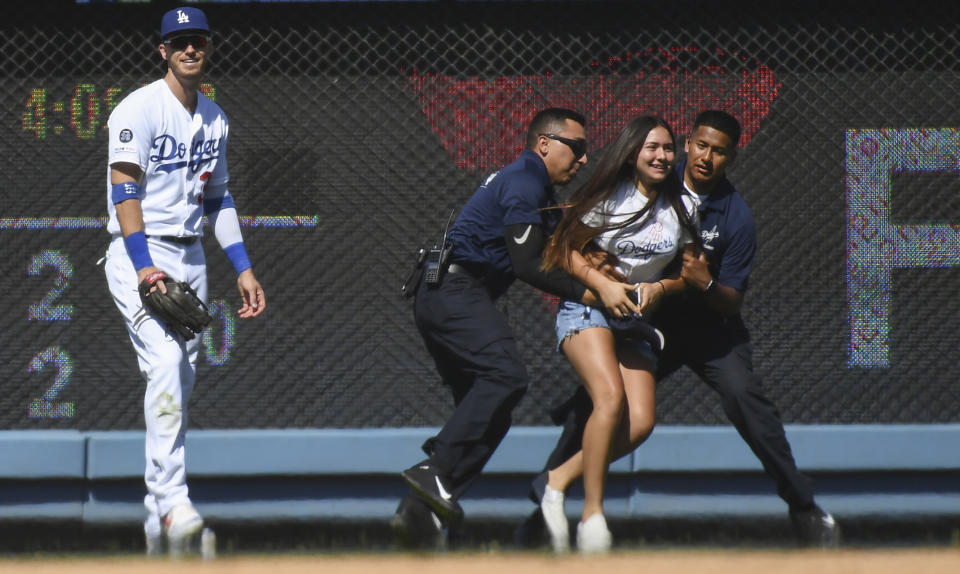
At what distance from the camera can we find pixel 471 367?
14.4 ft

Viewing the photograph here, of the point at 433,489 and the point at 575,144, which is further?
the point at 575,144

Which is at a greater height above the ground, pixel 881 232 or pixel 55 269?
pixel 881 232

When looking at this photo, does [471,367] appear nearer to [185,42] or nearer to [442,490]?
[442,490]

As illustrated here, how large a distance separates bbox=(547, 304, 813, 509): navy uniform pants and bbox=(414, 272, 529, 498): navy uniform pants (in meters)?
0.32

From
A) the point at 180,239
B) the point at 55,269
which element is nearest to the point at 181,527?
the point at 180,239

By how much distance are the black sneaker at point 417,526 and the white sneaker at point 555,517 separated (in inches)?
15.0

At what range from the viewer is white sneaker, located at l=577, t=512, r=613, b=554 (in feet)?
13.4

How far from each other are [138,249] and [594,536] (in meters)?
1.82

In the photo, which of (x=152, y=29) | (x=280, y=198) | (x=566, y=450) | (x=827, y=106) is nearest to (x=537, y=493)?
(x=566, y=450)

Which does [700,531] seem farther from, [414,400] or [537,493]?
[414,400]

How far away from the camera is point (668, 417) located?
5.46 meters

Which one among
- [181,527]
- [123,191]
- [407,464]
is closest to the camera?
[181,527]

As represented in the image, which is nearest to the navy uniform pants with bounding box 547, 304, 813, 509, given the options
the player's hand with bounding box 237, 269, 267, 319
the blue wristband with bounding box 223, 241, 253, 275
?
the player's hand with bounding box 237, 269, 267, 319

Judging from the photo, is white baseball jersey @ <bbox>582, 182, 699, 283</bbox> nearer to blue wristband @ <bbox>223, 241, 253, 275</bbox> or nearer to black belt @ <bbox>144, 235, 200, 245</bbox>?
blue wristband @ <bbox>223, 241, 253, 275</bbox>
